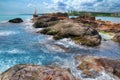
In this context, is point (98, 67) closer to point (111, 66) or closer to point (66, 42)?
point (111, 66)

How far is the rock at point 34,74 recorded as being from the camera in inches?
533

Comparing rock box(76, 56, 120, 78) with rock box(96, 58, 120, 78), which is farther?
rock box(96, 58, 120, 78)

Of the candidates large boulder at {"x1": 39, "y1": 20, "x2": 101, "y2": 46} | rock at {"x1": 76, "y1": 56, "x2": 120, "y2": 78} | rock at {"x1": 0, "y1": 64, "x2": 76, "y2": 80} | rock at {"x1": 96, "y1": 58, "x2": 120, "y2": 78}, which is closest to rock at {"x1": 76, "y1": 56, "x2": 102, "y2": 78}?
rock at {"x1": 76, "y1": 56, "x2": 120, "y2": 78}

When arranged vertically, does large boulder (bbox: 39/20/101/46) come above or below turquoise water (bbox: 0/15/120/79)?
above

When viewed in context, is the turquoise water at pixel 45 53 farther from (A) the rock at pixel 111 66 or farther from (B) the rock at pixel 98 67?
(A) the rock at pixel 111 66

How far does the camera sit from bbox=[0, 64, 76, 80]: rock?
13.5m

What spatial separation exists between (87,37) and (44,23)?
2380cm

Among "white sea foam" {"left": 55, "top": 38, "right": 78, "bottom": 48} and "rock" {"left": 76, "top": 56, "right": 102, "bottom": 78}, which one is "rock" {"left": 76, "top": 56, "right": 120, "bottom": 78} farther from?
"white sea foam" {"left": 55, "top": 38, "right": 78, "bottom": 48}

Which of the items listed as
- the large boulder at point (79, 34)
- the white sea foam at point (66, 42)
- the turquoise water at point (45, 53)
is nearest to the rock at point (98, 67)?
the turquoise water at point (45, 53)

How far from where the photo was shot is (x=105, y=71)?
20.5 metres

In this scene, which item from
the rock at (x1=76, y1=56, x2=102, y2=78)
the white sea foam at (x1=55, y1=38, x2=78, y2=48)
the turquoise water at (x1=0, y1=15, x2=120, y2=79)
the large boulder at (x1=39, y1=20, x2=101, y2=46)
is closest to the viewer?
the rock at (x1=76, y1=56, x2=102, y2=78)

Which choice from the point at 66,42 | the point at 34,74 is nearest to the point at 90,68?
the point at 34,74

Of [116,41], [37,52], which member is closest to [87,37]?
[116,41]

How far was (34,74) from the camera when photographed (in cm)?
1387
